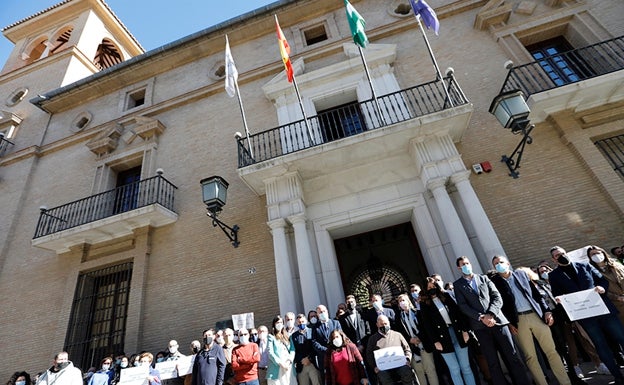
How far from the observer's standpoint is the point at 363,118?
8.16 m

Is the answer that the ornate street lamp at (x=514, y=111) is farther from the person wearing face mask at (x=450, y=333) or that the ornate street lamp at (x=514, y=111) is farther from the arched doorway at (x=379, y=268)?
the arched doorway at (x=379, y=268)

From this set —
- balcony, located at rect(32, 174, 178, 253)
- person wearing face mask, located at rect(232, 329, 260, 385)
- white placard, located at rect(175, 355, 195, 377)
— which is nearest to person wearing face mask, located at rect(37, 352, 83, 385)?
white placard, located at rect(175, 355, 195, 377)

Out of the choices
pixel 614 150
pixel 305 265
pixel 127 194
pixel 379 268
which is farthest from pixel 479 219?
pixel 127 194

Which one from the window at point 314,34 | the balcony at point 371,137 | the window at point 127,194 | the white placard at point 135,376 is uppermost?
the window at point 314,34

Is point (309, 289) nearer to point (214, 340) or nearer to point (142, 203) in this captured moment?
point (214, 340)

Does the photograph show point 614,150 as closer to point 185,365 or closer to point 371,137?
point 371,137

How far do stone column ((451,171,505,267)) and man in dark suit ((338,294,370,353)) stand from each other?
2607mm

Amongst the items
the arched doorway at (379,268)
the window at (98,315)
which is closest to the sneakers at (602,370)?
the arched doorway at (379,268)

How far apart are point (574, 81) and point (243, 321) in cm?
823

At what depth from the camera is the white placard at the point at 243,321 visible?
547 centimetres

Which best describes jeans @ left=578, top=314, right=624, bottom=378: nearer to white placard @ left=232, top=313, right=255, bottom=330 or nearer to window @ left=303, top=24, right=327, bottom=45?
white placard @ left=232, top=313, right=255, bottom=330

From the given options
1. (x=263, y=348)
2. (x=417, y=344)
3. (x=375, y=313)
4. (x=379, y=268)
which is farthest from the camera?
(x=379, y=268)

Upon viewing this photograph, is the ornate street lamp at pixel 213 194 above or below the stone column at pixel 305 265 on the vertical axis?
above

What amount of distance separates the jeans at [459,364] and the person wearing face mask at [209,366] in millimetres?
2966
